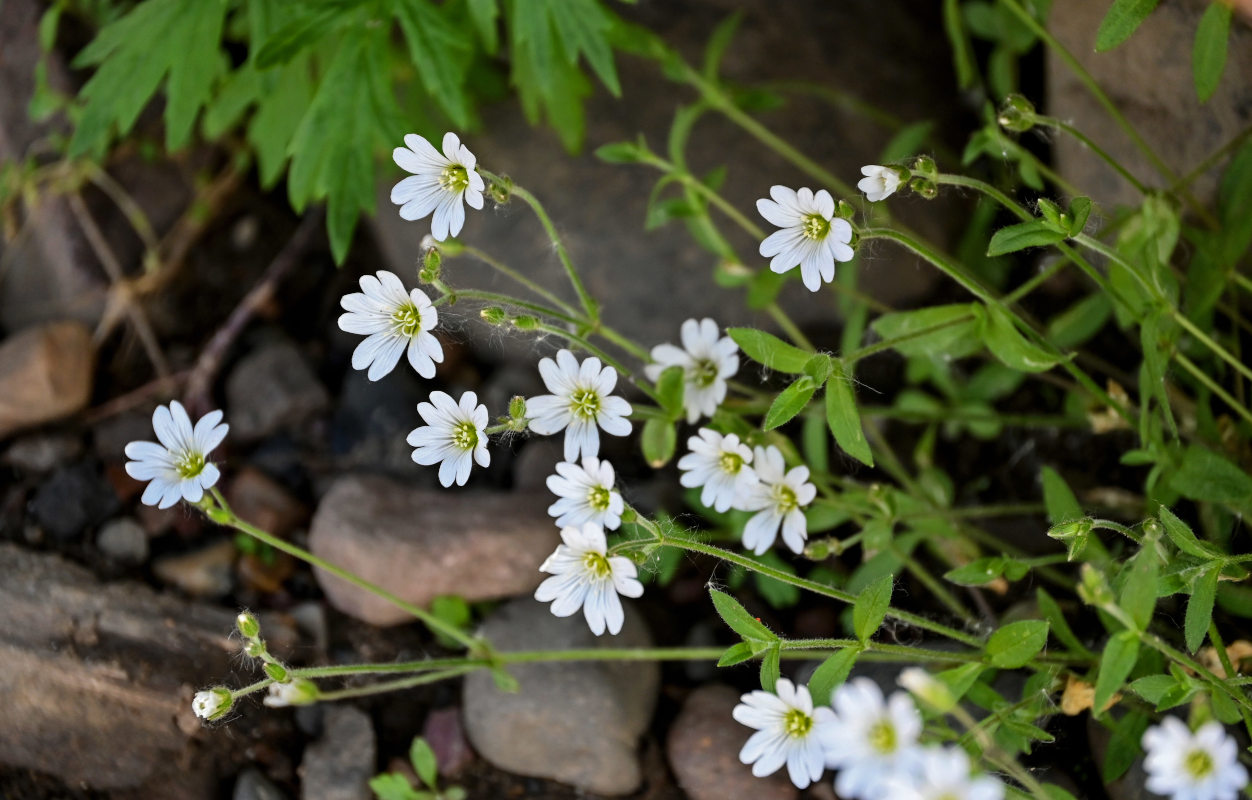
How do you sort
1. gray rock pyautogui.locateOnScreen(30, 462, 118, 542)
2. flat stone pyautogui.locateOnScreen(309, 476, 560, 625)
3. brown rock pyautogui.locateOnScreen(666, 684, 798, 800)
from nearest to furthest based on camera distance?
brown rock pyautogui.locateOnScreen(666, 684, 798, 800)
flat stone pyautogui.locateOnScreen(309, 476, 560, 625)
gray rock pyautogui.locateOnScreen(30, 462, 118, 542)

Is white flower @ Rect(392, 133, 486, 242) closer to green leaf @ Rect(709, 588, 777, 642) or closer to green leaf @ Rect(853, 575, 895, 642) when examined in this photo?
green leaf @ Rect(709, 588, 777, 642)

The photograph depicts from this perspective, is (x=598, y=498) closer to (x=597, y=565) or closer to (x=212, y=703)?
(x=597, y=565)

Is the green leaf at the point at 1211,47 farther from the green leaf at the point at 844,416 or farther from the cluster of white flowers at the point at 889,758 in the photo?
the cluster of white flowers at the point at 889,758

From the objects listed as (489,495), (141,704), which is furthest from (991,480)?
(141,704)

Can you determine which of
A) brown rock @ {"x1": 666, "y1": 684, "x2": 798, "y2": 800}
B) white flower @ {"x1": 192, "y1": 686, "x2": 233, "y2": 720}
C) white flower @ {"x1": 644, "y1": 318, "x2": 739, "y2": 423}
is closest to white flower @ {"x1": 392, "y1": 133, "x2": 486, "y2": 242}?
white flower @ {"x1": 644, "y1": 318, "x2": 739, "y2": 423}

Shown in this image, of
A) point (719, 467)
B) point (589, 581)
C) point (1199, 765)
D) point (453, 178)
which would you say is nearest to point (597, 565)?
point (589, 581)
